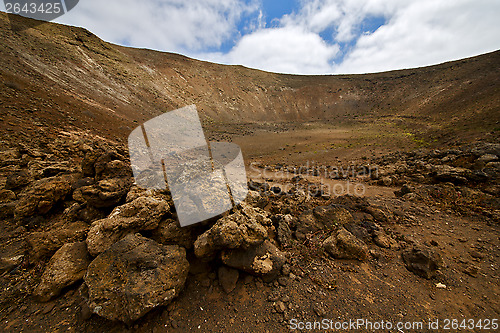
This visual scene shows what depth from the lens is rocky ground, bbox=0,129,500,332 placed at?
2.62m

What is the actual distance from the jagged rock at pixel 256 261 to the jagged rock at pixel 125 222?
154cm

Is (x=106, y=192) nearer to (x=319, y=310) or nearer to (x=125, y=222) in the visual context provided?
(x=125, y=222)

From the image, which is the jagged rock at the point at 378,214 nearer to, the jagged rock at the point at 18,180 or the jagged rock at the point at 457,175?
the jagged rock at the point at 457,175

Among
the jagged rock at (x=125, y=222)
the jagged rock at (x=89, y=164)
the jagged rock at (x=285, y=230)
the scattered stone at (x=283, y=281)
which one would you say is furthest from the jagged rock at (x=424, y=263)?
the jagged rock at (x=89, y=164)

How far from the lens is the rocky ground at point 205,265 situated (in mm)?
2615

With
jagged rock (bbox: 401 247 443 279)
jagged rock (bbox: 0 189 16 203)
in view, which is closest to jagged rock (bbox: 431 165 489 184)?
jagged rock (bbox: 401 247 443 279)

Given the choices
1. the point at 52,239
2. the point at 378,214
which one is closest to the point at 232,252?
the point at 52,239

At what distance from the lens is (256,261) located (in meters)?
3.25

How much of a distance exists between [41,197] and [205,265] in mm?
3981

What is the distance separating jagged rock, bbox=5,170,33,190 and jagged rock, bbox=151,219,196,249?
4.51 m

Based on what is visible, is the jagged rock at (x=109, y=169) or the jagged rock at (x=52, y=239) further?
the jagged rock at (x=109, y=169)

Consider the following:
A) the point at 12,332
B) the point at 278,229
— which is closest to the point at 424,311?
the point at 278,229

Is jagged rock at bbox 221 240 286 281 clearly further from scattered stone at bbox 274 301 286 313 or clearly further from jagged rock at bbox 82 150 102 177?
jagged rock at bbox 82 150 102 177

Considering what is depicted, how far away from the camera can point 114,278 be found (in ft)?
8.54
